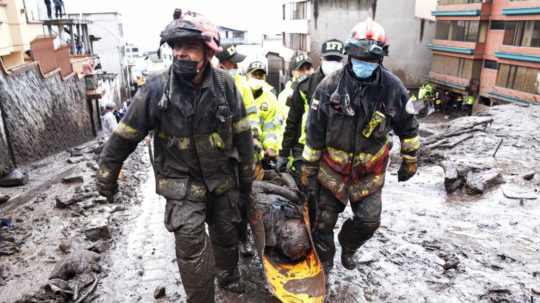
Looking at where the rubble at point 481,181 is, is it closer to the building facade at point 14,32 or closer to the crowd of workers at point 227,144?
the crowd of workers at point 227,144

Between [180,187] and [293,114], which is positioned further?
[293,114]

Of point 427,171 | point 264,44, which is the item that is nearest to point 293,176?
point 427,171

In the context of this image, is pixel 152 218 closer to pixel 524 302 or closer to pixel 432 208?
pixel 432 208

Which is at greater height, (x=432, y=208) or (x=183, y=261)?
(x=183, y=261)

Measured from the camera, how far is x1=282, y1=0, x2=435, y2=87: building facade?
2972cm

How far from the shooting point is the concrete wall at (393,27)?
29688 mm

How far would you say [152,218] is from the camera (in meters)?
5.64

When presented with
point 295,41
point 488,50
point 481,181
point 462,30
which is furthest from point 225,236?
point 295,41

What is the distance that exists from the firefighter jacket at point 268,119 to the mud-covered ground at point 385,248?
4.62ft

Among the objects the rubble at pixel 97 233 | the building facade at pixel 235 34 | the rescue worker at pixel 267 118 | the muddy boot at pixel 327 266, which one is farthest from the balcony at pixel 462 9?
the building facade at pixel 235 34

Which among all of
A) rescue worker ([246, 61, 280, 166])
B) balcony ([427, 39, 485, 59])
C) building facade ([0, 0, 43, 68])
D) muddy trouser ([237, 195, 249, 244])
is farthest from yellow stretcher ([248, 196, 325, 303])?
balcony ([427, 39, 485, 59])

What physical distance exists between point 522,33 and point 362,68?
870 inches

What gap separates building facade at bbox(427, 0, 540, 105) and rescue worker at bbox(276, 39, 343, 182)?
63.3 ft

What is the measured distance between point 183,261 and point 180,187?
1.89 ft
